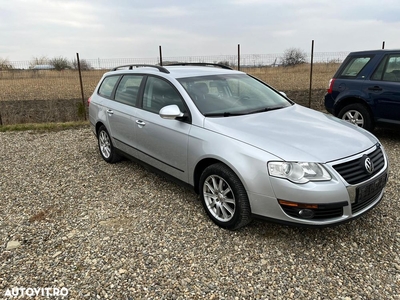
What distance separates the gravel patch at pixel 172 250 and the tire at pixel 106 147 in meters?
0.92

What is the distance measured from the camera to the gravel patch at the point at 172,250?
247cm

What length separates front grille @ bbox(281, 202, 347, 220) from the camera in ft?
8.60

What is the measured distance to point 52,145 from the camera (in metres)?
6.81

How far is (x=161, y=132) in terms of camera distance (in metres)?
3.75

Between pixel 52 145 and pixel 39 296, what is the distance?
4.92 metres

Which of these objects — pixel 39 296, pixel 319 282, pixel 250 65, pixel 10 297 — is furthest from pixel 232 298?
pixel 250 65

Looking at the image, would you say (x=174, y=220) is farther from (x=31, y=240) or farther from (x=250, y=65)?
(x=250, y=65)

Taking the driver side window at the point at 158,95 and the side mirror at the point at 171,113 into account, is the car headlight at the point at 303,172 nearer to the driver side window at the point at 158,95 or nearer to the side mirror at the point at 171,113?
the side mirror at the point at 171,113

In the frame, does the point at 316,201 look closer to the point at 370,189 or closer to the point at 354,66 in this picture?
the point at 370,189

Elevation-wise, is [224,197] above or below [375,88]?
below

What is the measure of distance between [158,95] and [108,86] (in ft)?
5.25

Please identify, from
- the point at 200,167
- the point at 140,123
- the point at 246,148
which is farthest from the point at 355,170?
the point at 140,123

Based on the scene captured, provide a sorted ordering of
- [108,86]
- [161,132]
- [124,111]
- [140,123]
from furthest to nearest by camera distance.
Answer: [108,86], [124,111], [140,123], [161,132]

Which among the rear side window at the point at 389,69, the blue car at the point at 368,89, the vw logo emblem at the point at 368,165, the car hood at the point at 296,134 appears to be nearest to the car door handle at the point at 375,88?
the blue car at the point at 368,89
